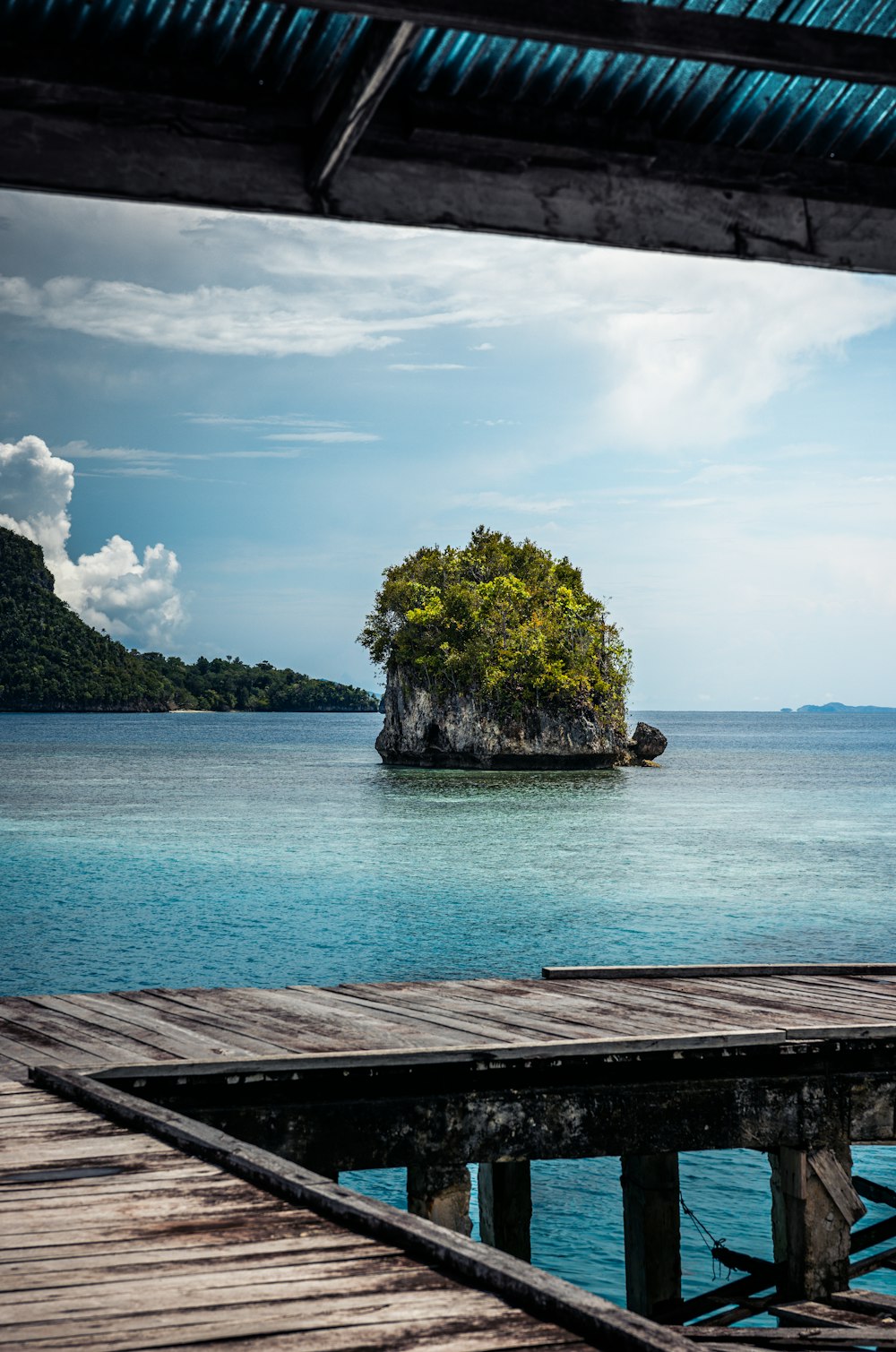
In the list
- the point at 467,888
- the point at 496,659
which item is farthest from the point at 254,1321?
the point at 496,659

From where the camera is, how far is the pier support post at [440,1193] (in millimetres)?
7883

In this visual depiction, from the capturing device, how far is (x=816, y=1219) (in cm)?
840

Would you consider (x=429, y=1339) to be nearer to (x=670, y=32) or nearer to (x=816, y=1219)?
(x=670, y=32)

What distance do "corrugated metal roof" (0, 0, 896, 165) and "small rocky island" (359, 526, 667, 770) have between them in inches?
2465

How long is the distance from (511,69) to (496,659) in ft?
208

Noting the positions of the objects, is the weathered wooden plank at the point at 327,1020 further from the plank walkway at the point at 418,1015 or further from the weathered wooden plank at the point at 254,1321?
the weathered wooden plank at the point at 254,1321

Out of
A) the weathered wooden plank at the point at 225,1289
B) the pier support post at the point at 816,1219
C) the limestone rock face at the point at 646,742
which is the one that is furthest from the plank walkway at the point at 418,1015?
the limestone rock face at the point at 646,742

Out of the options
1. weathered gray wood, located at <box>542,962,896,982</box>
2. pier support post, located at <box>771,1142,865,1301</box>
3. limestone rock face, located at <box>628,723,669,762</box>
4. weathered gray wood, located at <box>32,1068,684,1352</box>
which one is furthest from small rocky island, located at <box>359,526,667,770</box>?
weathered gray wood, located at <box>32,1068,684,1352</box>

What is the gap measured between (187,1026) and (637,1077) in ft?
10.2

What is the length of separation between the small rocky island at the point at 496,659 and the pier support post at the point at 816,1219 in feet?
192

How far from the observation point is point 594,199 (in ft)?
14.5

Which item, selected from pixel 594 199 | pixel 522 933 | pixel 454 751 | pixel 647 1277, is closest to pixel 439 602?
pixel 454 751

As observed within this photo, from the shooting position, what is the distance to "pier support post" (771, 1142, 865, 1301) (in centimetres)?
835

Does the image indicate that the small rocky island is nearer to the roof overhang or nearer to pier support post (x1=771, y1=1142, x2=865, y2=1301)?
pier support post (x1=771, y1=1142, x2=865, y2=1301)
